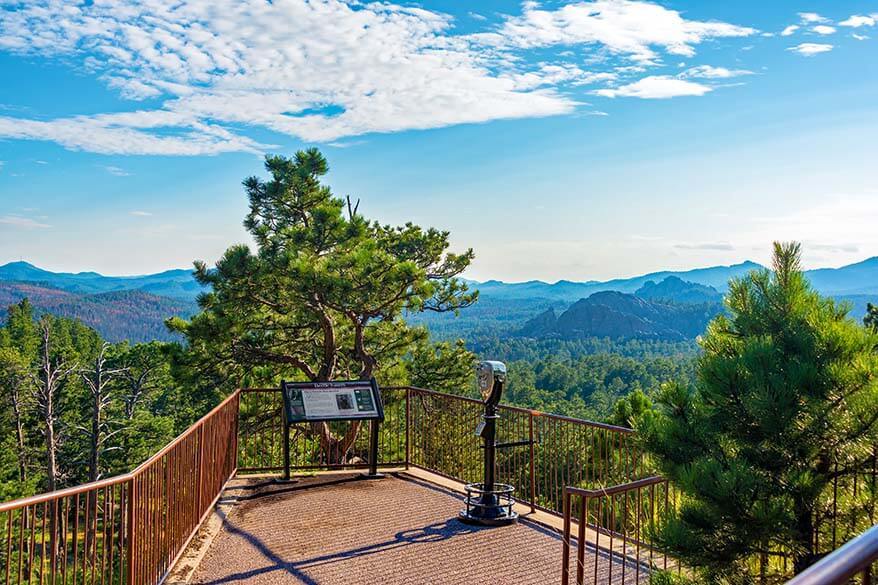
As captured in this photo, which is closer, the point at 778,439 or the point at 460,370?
the point at 778,439

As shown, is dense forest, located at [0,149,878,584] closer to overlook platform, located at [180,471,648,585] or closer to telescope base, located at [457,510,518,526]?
overlook platform, located at [180,471,648,585]

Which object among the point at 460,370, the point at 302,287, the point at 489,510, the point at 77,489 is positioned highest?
the point at 302,287

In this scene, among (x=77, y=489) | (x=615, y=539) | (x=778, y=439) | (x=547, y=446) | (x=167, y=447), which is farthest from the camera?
(x=547, y=446)

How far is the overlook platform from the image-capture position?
5.14 m

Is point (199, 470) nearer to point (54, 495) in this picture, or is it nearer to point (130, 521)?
point (130, 521)

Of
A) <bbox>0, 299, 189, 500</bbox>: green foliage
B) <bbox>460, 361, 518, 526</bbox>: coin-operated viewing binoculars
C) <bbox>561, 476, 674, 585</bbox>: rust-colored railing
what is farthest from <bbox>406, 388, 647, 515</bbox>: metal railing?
<bbox>0, 299, 189, 500</bbox>: green foliage

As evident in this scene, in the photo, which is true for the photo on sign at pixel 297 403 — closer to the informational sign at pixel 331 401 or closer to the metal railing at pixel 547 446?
the informational sign at pixel 331 401

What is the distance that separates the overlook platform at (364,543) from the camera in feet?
16.9

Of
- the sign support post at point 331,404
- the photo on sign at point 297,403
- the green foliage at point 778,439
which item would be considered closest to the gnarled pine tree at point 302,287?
the sign support post at point 331,404

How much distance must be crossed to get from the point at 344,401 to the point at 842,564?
277 inches

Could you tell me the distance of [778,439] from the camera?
9.92ft

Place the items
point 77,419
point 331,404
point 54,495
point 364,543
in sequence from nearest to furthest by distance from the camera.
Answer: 1. point 54,495
2. point 364,543
3. point 331,404
4. point 77,419

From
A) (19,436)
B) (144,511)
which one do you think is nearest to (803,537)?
(144,511)

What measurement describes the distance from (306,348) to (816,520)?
44.5 feet
